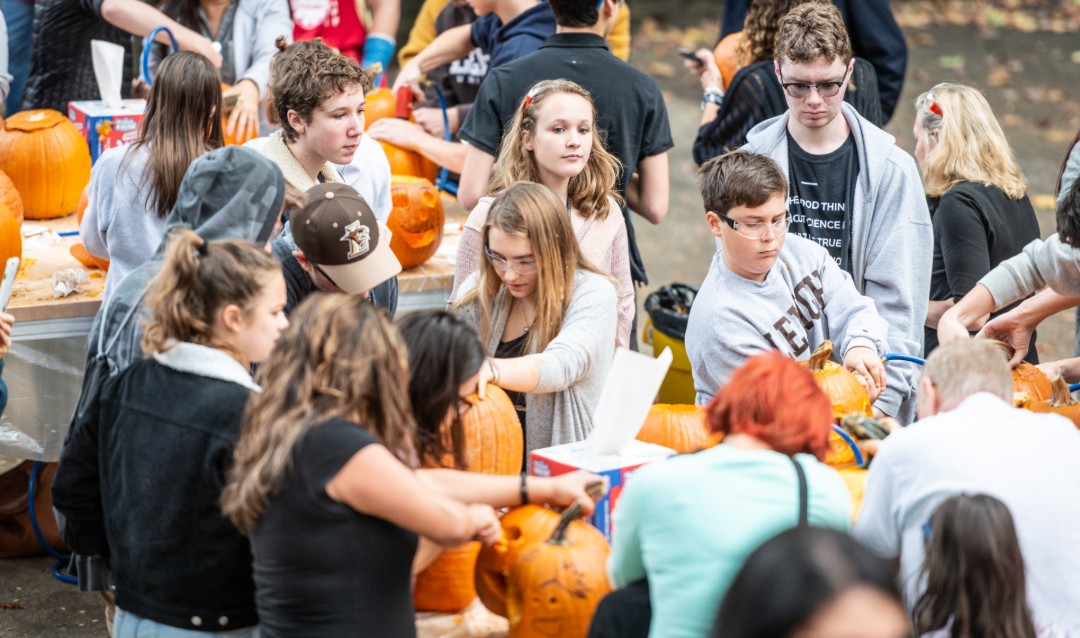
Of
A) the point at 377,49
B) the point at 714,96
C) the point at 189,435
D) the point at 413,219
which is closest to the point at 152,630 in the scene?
the point at 189,435

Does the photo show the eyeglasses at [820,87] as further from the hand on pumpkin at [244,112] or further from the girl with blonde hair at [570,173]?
the hand on pumpkin at [244,112]

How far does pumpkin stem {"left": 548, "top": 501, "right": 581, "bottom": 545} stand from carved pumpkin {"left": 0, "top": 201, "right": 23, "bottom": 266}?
271cm

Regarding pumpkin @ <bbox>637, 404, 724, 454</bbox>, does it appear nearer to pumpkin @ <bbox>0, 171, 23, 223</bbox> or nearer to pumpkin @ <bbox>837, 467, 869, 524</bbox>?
pumpkin @ <bbox>837, 467, 869, 524</bbox>

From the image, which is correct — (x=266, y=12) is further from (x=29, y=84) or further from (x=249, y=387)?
(x=249, y=387)

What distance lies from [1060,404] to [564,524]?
5.87 feet

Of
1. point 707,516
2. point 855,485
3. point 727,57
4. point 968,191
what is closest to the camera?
point 707,516

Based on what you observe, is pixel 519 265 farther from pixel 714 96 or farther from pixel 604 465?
pixel 714 96

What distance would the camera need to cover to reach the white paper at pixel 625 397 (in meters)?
2.77

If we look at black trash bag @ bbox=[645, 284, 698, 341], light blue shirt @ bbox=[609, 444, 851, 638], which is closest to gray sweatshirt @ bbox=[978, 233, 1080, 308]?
black trash bag @ bbox=[645, 284, 698, 341]

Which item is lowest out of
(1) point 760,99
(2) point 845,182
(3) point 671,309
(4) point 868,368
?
(3) point 671,309

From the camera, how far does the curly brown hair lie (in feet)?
12.5

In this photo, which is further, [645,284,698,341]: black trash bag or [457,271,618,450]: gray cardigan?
[645,284,698,341]: black trash bag

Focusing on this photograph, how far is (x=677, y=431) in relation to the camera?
3.24 m

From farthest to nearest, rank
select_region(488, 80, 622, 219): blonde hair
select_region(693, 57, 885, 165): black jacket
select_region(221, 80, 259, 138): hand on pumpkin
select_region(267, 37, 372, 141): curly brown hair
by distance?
select_region(221, 80, 259, 138): hand on pumpkin
select_region(693, 57, 885, 165): black jacket
select_region(488, 80, 622, 219): blonde hair
select_region(267, 37, 372, 141): curly brown hair
